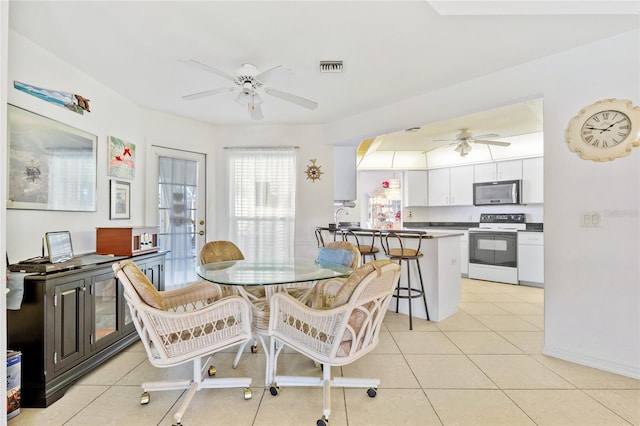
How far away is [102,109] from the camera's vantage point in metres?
3.06

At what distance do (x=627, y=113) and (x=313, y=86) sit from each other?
2.54 metres

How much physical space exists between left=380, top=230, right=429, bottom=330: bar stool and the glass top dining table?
99 centimetres

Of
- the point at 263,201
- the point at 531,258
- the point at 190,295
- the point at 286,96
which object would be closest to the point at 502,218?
the point at 531,258

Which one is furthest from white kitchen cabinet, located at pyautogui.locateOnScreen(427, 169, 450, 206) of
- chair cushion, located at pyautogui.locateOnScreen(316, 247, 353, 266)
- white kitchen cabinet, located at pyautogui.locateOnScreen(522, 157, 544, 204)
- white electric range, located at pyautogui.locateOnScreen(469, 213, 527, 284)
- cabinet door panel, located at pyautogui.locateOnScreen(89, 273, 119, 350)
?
cabinet door panel, located at pyautogui.locateOnScreen(89, 273, 119, 350)

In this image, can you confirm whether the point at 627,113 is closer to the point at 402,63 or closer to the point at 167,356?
the point at 402,63

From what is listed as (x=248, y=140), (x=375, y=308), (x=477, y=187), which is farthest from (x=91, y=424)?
(x=477, y=187)

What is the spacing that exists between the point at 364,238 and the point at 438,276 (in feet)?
3.44

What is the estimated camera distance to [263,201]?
446cm

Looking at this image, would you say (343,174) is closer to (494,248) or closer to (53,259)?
(494,248)

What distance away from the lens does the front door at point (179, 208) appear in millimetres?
4059

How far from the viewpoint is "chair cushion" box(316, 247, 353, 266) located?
269 centimetres

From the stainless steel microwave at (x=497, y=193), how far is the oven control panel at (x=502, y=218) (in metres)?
0.26

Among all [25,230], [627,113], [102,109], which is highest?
[102,109]

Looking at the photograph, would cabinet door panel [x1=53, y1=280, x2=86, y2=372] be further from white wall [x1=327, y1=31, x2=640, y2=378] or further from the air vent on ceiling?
white wall [x1=327, y1=31, x2=640, y2=378]
